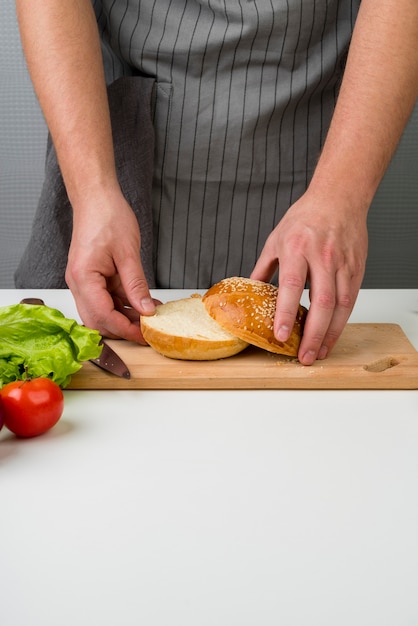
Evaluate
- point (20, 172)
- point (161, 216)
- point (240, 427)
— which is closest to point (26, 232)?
point (20, 172)

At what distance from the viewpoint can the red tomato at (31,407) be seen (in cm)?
95

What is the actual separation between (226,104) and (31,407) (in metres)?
0.88

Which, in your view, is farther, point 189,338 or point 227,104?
point 227,104

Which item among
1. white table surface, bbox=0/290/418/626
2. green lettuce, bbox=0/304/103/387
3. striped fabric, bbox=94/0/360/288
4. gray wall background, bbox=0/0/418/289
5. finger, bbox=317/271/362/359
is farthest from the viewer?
gray wall background, bbox=0/0/418/289

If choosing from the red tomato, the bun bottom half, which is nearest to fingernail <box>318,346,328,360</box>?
the bun bottom half

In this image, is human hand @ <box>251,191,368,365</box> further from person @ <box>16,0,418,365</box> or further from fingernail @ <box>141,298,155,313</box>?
fingernail @ <box>141,298,155,313</box>

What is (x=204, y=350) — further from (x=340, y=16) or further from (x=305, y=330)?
(x=340, y=16)

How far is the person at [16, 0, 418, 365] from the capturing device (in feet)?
4.04

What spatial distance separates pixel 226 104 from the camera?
1.62 m

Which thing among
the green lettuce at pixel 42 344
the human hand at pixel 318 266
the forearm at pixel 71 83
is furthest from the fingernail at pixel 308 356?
the forearm at pixel 71 83

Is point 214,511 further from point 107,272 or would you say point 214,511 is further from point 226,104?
point 226,104

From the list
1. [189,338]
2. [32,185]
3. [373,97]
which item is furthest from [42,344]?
[32,185]

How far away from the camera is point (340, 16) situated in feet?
5.39

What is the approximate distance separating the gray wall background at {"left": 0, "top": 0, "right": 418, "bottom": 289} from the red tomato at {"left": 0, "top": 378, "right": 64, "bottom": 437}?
1650 mm
